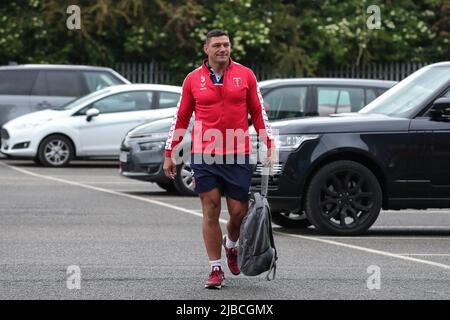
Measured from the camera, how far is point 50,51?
119 feet

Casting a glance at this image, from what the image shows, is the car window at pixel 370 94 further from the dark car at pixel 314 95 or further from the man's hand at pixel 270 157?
the man's hand at pixel 270 157

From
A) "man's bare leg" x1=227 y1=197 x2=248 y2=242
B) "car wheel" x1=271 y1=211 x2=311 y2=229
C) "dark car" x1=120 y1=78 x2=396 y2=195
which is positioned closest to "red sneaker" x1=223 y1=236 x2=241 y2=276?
Answer: "man's bare leg" x1=227 y1=197 x2=248 y2=242

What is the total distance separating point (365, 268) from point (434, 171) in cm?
302

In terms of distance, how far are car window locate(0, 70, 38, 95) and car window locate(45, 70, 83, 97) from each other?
13.8 inches

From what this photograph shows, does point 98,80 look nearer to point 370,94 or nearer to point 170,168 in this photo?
point 370,94

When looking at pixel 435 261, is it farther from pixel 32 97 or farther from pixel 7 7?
pixel 7 7

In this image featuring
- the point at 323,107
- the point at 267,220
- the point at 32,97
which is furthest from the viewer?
the point at 32,97

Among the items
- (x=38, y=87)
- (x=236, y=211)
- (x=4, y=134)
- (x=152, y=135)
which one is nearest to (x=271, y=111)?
(x=152, y=135)

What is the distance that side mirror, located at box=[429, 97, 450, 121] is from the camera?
13.9 metres

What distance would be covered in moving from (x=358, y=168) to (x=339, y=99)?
251 inches

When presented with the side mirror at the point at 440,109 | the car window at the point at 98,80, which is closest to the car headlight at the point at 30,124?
the car window at the point at 98,80
